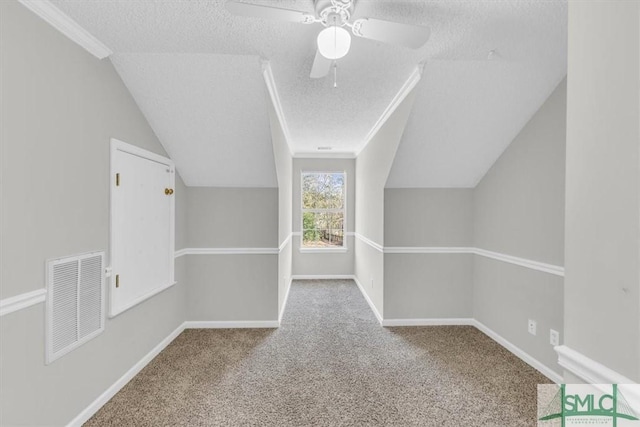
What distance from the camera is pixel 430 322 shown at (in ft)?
11.6

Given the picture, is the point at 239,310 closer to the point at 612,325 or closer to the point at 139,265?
the point at 139,265

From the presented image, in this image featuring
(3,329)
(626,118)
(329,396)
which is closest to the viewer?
(626,118)

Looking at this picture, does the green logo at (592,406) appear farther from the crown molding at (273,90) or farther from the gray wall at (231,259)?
the gray wall at (231,259)

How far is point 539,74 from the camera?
2324mm

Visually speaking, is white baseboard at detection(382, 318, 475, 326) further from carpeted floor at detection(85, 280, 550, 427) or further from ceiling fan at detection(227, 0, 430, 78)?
ceiling fan at detection(227, 0, 430, 78)

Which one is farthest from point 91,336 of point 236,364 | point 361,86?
point 361,86

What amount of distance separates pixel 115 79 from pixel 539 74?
3082 mm

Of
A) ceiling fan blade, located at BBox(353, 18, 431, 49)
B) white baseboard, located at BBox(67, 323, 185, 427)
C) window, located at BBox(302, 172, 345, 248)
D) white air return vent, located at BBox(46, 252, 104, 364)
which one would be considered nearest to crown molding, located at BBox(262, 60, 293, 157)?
ceiling fan blade, located at BBox(353, 18, 431, 49)

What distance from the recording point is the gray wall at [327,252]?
5828mm

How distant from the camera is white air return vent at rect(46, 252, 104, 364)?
1681 mm

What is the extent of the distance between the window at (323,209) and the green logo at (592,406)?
16.6 feet

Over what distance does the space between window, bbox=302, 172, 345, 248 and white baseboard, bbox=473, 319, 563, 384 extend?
3066 millimetres

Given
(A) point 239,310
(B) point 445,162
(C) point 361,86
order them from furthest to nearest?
(A) point 239,310 → (B) point 445,162 → (C) point 361,86

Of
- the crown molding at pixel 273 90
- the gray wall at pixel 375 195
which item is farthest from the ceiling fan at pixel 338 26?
the gray wall at pixel 375 195
